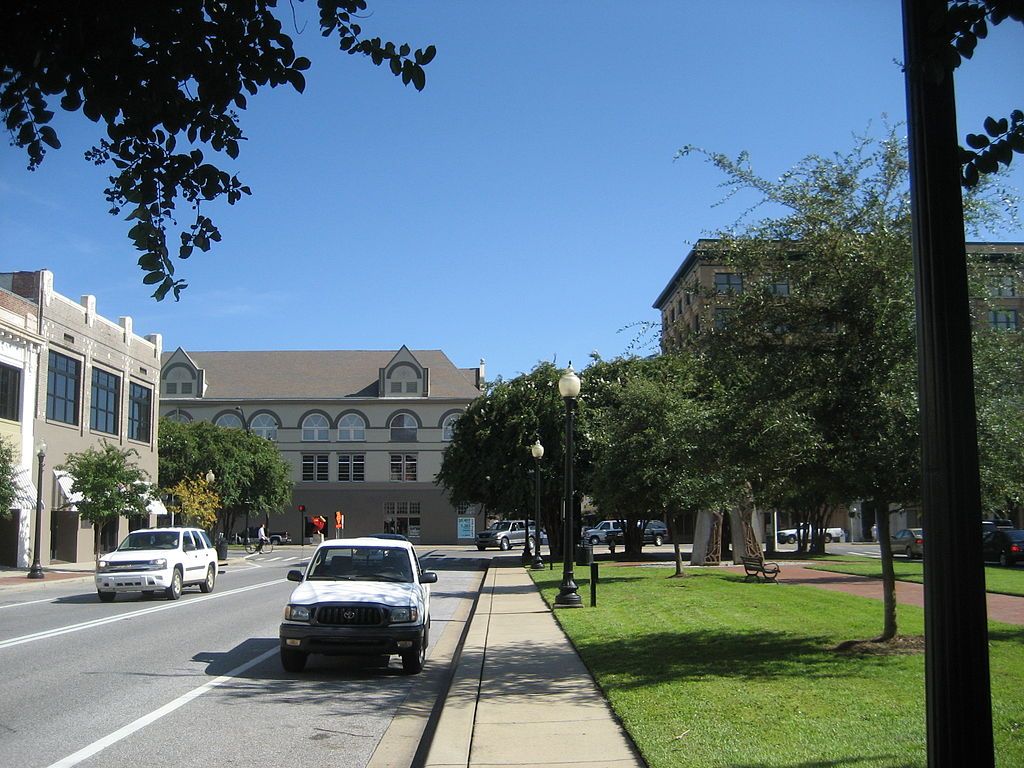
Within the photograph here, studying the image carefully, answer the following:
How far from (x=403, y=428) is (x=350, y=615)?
69565 mm

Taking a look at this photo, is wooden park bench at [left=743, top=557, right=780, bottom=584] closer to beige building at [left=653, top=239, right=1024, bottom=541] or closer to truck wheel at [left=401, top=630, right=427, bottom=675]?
beige building at [left=653, top=239, right=1024, bottom=541]

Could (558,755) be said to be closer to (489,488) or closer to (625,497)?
(625,497)

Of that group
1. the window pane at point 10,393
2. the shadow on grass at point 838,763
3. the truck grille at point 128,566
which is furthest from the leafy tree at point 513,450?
the shadow on grass at point 838,763

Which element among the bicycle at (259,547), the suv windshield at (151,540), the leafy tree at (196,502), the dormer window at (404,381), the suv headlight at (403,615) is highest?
the dormer window at (404,381)

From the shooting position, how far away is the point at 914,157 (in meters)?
4.55

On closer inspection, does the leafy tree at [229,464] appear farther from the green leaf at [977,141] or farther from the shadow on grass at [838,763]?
the green leaf at [977,141]

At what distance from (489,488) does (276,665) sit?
1365 inches

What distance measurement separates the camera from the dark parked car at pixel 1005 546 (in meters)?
32.9

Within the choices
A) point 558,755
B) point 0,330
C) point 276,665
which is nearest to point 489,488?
point 0,330

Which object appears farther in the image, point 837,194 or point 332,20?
point 837,194

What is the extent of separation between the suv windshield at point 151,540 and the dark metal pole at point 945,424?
21828 mm

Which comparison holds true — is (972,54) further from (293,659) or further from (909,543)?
(909,543)

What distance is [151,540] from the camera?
77.7 ft

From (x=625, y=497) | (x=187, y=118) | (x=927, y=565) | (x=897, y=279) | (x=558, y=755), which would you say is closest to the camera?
(x=927, y=565)
